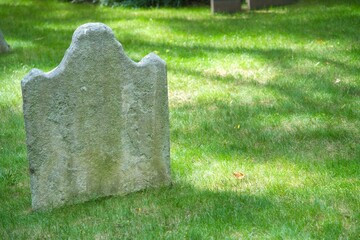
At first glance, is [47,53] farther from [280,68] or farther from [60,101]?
[60,101]

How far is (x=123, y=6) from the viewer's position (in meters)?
17.0

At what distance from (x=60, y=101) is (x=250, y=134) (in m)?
2.57

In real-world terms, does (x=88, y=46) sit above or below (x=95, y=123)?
above

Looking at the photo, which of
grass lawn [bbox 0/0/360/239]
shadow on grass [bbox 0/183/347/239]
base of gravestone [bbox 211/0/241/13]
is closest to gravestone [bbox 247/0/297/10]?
base of gravestone [bbox 211/0/241/13]

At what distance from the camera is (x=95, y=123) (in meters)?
5.65

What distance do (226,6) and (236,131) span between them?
7608 mm

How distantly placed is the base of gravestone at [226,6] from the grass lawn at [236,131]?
32 centimetres

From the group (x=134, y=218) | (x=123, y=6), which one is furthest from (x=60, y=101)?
(x=123, y=6)

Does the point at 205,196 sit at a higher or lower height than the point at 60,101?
lower

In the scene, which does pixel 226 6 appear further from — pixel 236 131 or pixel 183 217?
pixel 183 217

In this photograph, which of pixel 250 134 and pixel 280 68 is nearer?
pixel 250 134

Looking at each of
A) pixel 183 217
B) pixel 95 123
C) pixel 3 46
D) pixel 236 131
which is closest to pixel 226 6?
pixel 3 46

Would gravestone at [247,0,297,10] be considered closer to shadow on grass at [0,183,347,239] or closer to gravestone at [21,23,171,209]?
gravestone at [21,23,171,209]

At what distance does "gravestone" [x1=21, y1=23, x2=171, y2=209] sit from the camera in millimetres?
5441
